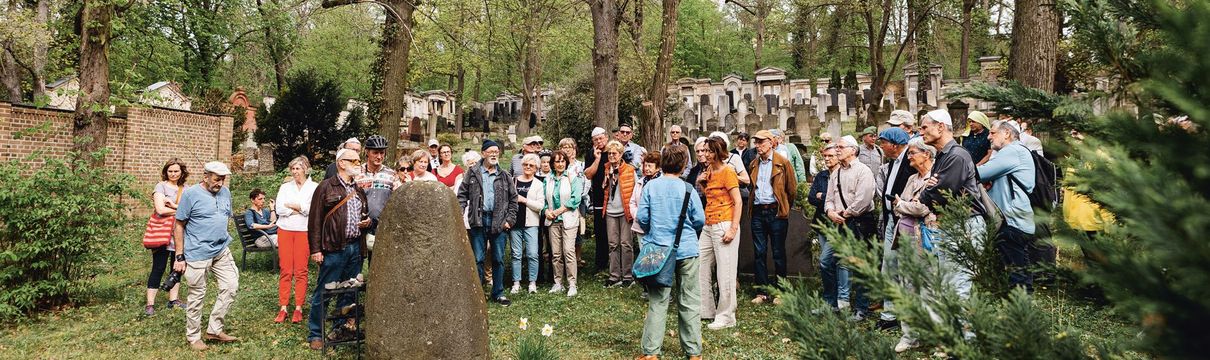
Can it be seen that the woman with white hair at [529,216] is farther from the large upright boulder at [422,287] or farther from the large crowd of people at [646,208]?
the large upright boulder at [422,287]

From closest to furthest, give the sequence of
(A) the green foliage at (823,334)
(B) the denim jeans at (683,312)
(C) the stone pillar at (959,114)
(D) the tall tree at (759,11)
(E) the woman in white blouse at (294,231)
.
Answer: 1. (A) the green foliage at (823,334)
2. (B) the denim jeans at (683,312)
3. (E) the woman in white blouse at (294,231)
4. (C) the stone pillar at (959,114)
5. (D) the tall tree at (759,11)

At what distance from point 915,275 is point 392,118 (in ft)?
38.4

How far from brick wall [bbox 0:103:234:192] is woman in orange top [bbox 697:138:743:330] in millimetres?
11916

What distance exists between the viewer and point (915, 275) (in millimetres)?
1391

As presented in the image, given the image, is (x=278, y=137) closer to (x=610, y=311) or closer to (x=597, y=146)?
(x=597, y=146)

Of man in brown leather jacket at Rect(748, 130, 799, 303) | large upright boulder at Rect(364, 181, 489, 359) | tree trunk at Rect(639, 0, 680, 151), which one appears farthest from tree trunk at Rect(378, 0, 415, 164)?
large upright boulder at Rect(364, 181, 489, 359)

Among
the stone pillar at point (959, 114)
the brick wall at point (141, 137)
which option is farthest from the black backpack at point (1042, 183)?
the brick wall at point (141, 137)

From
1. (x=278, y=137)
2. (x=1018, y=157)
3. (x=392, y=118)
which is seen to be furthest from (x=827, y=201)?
(x=278, y=137)

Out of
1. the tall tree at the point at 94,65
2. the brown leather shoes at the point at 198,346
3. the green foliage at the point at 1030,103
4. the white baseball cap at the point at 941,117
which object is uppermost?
the tall tree at the point at 94,65

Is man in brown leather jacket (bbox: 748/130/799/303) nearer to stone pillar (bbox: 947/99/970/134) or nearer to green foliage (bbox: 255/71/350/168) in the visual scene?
stone pillar (bbox: 947/99/970/134)

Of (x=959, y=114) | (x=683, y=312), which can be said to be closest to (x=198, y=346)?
(x=683, y=312)

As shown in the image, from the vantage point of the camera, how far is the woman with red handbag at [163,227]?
24.0 ft

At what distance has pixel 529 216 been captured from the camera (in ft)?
27.0

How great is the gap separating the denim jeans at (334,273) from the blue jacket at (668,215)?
2.67 metres
